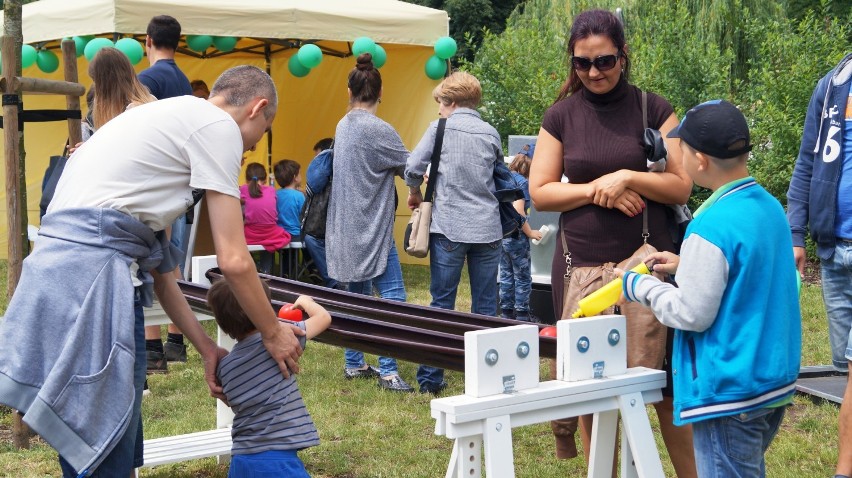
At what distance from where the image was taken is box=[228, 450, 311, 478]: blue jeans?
2.89 meters

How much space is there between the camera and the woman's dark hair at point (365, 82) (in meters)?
5.70

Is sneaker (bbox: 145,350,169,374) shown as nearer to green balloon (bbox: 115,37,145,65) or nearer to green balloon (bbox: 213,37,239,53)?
green balloon (bbox: 115,37,145,65)

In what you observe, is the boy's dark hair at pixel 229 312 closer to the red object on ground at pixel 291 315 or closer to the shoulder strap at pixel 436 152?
the red object on ground at pixel 291 315

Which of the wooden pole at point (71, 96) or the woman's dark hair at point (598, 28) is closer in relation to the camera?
the woman's dark hair at point (598, 28)

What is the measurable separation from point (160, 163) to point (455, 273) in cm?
320

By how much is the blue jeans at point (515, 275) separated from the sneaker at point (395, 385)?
190cm

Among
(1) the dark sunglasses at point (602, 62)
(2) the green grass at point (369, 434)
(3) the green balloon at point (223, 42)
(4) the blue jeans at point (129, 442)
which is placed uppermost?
(3) the green balloon at point (223, 42)

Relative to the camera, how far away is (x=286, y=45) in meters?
10.2

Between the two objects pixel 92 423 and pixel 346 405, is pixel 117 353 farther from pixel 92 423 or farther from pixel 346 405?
pixel 346 405

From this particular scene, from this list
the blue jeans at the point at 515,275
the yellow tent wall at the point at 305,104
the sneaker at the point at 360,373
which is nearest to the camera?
the sneaker at the point at 360,373

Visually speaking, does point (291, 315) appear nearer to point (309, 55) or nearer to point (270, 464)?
point (270, 464)

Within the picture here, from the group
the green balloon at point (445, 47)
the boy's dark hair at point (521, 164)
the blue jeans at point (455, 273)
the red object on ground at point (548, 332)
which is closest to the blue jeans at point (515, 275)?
the boy's dark hair at point (521, 164)

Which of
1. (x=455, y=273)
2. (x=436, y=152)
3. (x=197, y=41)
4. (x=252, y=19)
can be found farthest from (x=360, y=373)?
(x=197, y=41)

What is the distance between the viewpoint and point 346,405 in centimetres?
541
